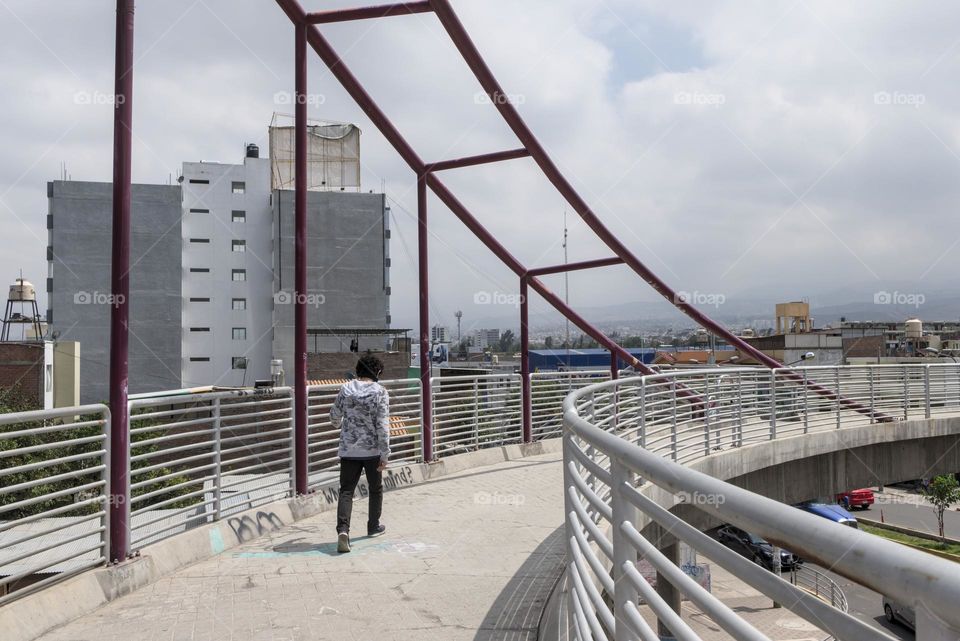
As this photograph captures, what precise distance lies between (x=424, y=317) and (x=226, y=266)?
46153 mm

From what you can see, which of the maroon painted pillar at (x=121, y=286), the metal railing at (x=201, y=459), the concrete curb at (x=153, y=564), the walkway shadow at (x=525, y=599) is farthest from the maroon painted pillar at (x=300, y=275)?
the walkway shadow at (x=525, y=599)

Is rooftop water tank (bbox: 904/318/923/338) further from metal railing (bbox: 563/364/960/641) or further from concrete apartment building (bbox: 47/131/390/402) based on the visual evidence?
metal railing (bbox: 563/364/960/641)

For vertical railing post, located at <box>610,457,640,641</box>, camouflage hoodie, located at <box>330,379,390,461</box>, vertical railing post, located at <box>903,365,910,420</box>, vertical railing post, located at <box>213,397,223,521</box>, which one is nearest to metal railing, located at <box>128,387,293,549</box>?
vertical railing post, located at <box>213,397,223,521</box>

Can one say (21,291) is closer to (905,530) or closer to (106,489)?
(106,489)

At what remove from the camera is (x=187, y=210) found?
175 feet

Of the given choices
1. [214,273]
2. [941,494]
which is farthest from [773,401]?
[214,273]

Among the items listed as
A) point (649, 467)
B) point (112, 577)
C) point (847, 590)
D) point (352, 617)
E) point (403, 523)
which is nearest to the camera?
point (649, 467)

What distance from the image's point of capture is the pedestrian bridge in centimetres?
170

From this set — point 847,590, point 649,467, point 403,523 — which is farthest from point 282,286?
point 649,467

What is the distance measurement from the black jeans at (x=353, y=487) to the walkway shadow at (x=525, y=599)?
1497 millimetres

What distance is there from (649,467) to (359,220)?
168 ft

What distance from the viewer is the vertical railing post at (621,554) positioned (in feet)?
8.35

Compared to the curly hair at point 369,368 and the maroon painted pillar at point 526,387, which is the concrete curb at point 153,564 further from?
the maroon painted pillar at point 526,387

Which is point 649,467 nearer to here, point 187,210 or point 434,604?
point 434,604
